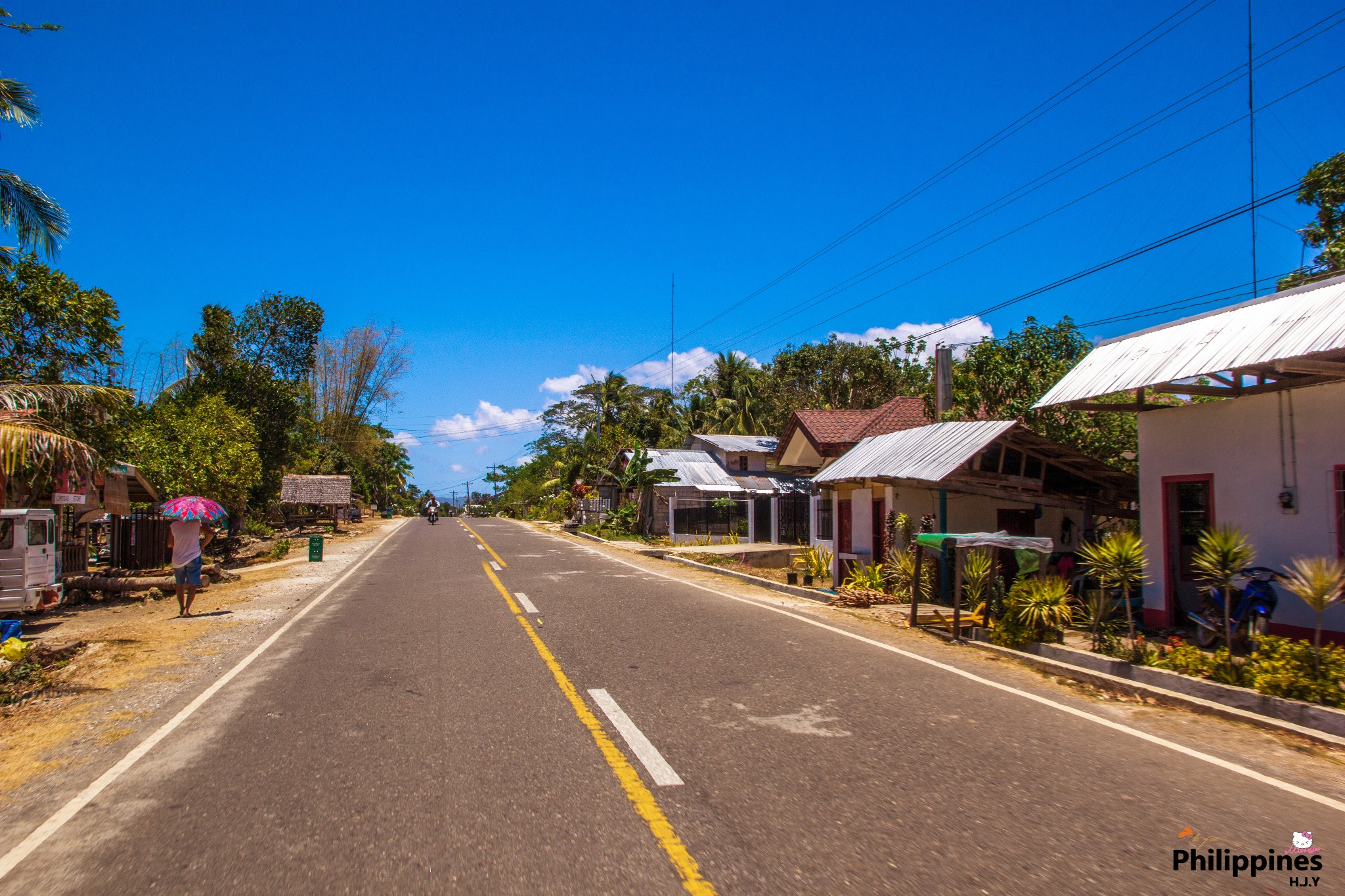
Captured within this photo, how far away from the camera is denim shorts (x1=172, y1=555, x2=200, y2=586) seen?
13875 millimetres

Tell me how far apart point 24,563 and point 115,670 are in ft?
17.9

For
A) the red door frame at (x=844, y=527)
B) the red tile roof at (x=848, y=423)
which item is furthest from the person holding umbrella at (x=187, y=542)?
the red tile roof at (x=848, y=423)

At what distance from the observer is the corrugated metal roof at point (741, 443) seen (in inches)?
1536

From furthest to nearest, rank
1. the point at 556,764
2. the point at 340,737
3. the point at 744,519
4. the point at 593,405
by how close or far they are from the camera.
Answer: the point at 593,405 → the point at 744,519 → the point at 340,737 → the point at 556,764

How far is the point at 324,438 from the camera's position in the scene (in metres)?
58.1

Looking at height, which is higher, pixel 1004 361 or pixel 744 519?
pixel 1004 361

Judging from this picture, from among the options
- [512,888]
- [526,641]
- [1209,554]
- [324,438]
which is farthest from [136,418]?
[324,438]

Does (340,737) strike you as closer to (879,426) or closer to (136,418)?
(136,418)

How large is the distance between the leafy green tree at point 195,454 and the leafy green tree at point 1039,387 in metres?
21.0

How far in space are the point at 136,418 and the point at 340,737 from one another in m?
17.7

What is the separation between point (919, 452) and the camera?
1606 centimetres

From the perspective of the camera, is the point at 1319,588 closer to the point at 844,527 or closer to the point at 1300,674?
the point at 1300,674

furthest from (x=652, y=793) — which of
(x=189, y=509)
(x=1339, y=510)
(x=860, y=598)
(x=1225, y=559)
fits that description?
(x=189, y=509)

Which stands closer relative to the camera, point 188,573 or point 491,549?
point 188,573
